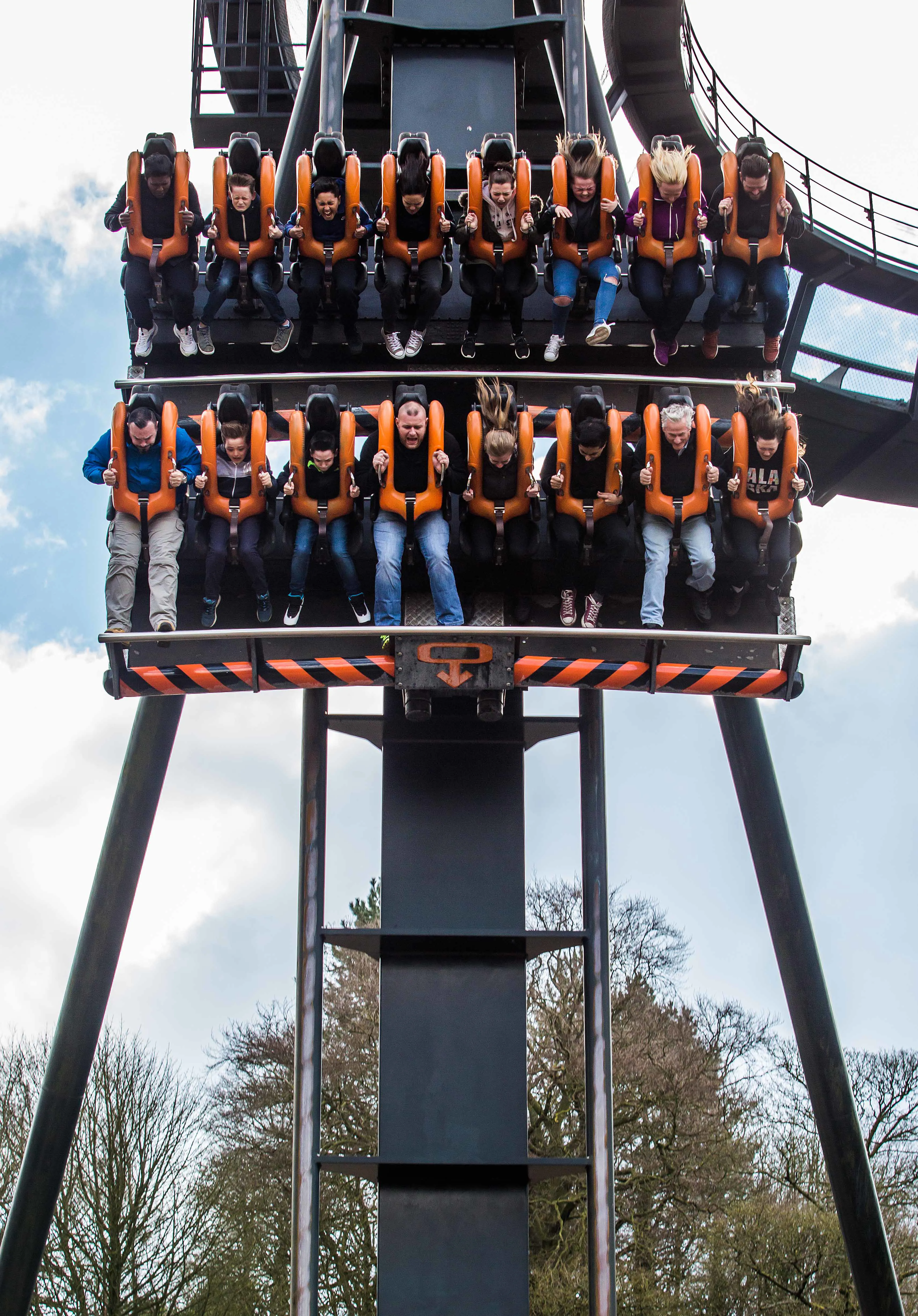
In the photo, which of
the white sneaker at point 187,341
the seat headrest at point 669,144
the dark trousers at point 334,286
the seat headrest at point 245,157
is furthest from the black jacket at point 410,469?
the seat headrest at point 669,144

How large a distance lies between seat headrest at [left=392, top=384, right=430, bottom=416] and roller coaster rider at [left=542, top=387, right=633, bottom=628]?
72 centimetres

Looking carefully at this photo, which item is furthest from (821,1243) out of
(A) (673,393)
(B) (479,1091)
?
(A) (673,393)

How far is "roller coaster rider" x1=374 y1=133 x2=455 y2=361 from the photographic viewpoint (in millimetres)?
8664

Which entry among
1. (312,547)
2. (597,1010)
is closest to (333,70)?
(312,547)

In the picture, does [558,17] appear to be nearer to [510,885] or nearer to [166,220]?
[166,220]

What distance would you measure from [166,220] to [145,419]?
65.2 inches

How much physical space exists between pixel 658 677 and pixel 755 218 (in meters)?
2.86

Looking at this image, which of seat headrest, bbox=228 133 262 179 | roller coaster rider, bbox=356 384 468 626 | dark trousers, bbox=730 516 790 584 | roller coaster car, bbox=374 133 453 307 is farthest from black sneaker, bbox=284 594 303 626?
seat headrest, bbox=228 133 262 179

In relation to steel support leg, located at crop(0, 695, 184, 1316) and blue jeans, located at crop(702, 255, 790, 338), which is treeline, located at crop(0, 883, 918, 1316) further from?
blue jeans, located at crop(702, 255, 790, 338)

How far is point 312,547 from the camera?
318 inches

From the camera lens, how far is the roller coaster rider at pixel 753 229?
8703 mm

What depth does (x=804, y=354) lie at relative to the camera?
14.9 meters

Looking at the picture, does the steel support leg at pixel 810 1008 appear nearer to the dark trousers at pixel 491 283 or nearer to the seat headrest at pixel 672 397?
the seat headrest at pixel 672 397

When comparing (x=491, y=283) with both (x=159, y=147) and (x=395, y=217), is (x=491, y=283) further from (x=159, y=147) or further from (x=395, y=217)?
(x=159, y=147)
